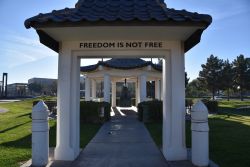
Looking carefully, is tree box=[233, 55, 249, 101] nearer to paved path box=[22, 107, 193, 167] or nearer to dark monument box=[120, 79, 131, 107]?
dark monument box=[120, 79, 131, 107]

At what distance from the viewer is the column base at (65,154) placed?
7.69 metres

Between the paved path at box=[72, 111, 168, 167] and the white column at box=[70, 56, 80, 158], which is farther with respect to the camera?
the white column at box=[70, 56, 80, 158]

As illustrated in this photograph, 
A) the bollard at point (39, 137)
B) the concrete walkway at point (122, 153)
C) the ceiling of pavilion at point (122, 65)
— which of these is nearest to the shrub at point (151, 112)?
the ceiling of pavilion at point (122, 65)

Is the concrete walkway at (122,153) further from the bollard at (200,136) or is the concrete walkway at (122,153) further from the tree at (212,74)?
the tree at (212,74)

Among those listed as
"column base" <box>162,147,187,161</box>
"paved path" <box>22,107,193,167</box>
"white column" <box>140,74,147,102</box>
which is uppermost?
"white column" <box>140,74,147,102</box>

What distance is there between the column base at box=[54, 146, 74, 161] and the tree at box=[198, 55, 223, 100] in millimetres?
52092

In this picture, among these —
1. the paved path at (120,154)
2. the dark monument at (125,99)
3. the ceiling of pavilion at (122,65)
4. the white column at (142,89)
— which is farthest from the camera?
the dark monument at (125,99)

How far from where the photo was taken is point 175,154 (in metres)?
7.76

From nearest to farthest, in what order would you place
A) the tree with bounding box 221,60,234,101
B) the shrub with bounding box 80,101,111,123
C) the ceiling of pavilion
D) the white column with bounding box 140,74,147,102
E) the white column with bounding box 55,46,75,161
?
the white column with bounding box 55,46,75,161, the shrub with bounding box 80,101,111,123, the white column with bounding box 140,74,147,102, the ceiling of pavilion, the tree with bounding box 221,60,234,101

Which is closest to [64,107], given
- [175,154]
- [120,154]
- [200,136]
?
[120,154]

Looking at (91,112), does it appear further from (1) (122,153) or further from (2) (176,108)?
(2) (176,108)

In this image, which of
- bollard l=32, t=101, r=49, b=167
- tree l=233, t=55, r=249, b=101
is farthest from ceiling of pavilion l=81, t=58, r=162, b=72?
tree l=233, t=55, r=249, b=101

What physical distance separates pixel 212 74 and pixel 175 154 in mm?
54230

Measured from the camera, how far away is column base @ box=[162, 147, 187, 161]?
7.74 meters
